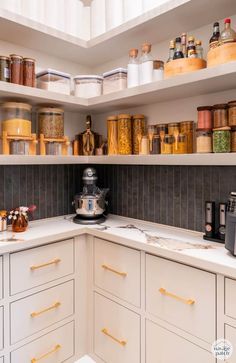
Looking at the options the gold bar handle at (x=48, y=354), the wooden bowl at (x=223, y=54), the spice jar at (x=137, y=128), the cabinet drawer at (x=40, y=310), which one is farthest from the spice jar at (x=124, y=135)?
the gold bar handle at (x=48, y=354)

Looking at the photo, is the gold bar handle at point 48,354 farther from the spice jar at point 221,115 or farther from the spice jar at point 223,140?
the spice jar at point 221,115

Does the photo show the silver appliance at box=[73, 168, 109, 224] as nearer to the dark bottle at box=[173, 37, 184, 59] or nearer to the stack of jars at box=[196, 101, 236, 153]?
the stack of jars at box=[196, 101, 236, 153]

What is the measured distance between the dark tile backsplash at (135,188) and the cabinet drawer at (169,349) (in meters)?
0.61

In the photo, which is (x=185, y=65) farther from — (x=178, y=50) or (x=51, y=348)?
(x=51, y=348)

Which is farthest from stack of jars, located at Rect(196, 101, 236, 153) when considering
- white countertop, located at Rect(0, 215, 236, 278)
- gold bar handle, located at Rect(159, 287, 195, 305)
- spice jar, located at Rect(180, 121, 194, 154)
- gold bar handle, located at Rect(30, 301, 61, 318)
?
gold bar handle, located at Rect(30, 301, 61, 318)

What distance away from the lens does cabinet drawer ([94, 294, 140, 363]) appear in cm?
155

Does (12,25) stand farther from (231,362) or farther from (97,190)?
(231,362)

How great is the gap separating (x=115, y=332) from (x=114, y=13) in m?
2.00

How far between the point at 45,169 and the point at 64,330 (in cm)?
107

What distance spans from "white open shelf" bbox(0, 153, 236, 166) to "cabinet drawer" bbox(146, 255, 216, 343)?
0.51 meters

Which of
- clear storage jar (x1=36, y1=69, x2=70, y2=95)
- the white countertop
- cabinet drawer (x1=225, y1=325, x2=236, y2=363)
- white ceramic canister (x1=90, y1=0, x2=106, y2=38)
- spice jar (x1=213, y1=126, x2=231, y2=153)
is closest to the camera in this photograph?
cabinet drawer (x1=225, y1=325, x2=236, y2=363)

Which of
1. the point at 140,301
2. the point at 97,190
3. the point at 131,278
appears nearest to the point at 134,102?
the point at 97,190

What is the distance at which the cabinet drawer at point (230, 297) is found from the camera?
44.6 inches

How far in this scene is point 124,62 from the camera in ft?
6.84
